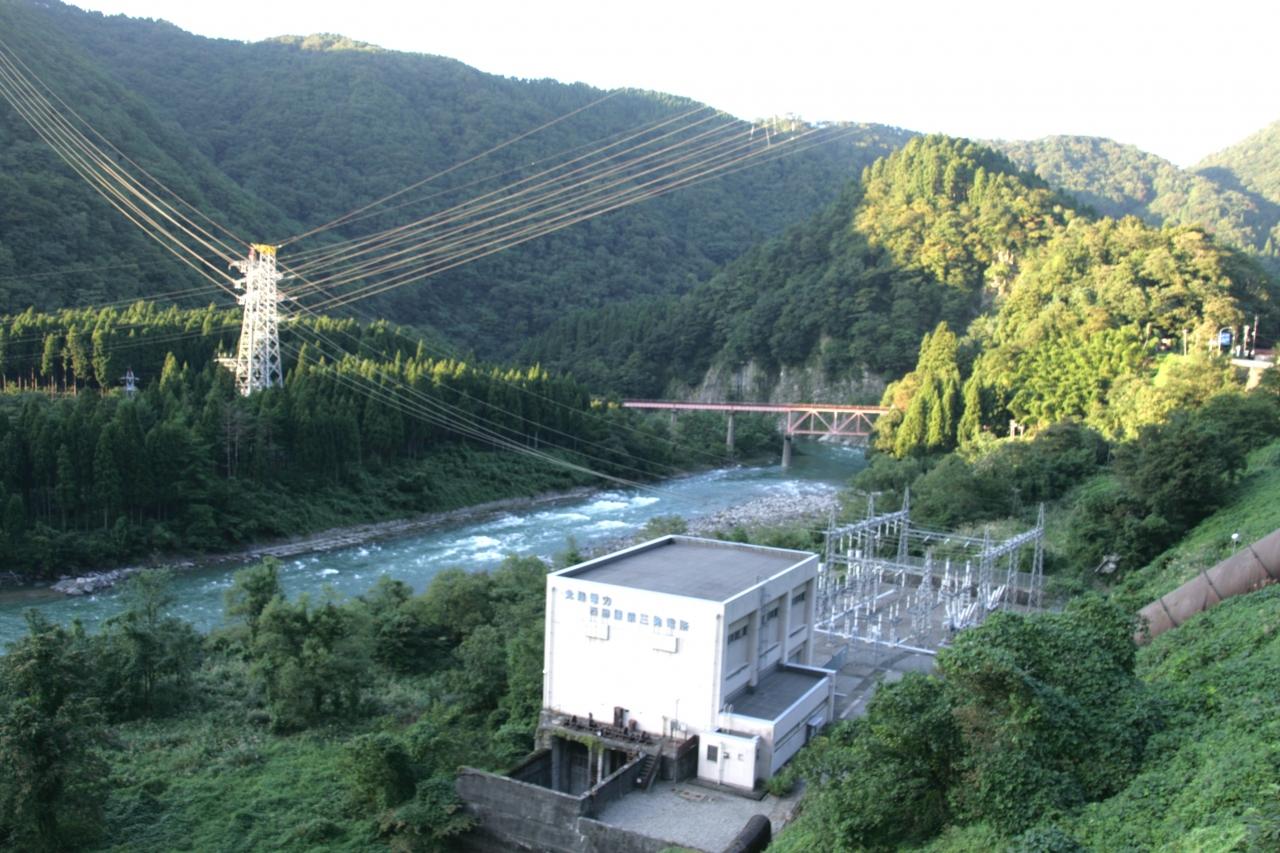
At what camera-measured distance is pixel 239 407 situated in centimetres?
3089

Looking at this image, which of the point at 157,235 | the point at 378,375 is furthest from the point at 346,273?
the point at 378,375

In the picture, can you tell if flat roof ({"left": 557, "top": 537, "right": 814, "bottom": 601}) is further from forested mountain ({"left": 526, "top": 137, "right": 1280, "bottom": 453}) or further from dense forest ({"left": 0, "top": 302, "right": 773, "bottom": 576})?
forested mountain ({"left": 526, "top": 137, "right": 1280, "bottom": 453})

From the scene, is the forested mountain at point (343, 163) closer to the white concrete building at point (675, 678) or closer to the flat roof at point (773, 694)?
the white concrete building at point (675, 678)

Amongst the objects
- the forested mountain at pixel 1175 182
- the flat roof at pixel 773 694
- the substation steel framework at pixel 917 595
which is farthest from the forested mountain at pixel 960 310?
the forested mountain at pixel 1175 182

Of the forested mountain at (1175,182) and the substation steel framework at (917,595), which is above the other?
the forested mountain at (1175,182)

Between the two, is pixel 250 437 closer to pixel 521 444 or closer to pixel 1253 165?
pixel 521 444

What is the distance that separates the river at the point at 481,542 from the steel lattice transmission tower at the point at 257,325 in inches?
313

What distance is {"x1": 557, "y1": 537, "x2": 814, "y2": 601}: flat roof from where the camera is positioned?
48.3 ft

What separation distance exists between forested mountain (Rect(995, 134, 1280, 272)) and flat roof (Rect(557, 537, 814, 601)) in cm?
5844

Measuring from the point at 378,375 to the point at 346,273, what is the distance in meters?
27.7

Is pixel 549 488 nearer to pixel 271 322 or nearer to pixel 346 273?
pixel 271 322

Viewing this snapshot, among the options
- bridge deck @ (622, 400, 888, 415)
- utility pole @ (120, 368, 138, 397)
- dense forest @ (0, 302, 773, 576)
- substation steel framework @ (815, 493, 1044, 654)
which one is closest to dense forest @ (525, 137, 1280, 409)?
bridge deck @ (622, 400, 888, 415)

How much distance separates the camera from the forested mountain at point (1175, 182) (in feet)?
254

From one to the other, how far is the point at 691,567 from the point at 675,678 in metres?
2.71
